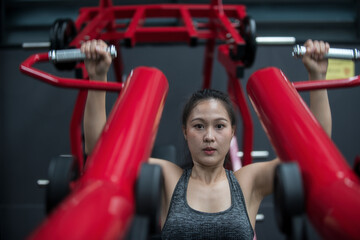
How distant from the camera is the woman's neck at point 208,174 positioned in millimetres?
1046

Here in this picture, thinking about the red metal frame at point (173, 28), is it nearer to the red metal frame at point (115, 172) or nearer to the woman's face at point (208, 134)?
the woman's face at point (208, 134)

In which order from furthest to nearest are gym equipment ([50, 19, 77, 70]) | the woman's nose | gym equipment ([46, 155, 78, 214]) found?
gym equipment ([50, 19, 77, 70]) → the woman's nose → gym equipment ([46, 155, 78, 214])

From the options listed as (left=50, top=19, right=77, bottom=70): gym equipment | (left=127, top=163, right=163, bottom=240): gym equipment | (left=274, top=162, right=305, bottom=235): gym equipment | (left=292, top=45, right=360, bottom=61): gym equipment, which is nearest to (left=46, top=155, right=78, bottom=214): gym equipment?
(left=127, top=163, right=163, bottom=240): gym equipment

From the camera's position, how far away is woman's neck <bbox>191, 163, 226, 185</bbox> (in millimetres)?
1046

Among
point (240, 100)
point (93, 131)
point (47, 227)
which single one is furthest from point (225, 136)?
point (240, 100)

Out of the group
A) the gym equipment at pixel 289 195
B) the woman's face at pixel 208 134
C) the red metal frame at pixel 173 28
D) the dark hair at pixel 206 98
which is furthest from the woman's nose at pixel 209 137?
the red metal frame at pixel 173 28

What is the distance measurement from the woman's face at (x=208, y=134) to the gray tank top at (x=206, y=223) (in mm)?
131

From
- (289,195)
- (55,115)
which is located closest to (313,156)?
(289,195)

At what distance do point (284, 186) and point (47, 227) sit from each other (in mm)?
344

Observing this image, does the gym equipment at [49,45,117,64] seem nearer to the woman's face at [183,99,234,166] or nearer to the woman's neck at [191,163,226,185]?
the woman's face at [183,99,234,166]

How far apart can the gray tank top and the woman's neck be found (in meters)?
0.09

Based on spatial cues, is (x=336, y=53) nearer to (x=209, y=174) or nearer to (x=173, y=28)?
(x=209, y=174)

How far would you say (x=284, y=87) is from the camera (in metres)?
0.81

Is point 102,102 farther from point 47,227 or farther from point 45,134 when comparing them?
point 45,134
